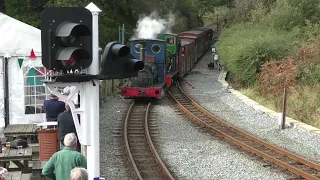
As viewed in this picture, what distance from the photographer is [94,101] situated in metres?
4.49

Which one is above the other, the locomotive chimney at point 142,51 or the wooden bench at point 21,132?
the locomotive chimney at point 142,51

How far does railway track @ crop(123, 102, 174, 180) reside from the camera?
929cm

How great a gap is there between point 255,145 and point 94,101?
780cm

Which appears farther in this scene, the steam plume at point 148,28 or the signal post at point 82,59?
the steam plume at point 148,28

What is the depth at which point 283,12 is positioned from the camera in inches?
1045

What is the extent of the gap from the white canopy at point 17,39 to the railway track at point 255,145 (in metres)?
5.36

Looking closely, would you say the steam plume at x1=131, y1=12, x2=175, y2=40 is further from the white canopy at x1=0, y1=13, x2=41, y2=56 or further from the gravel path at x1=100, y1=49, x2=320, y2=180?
the white canopy at x1=0, y1=13, x2=41, y2=56

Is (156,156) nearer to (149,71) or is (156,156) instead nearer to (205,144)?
(205,144)

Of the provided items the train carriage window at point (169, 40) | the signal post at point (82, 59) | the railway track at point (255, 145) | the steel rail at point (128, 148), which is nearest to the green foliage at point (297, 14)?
the train carriage window at point (169, 40)

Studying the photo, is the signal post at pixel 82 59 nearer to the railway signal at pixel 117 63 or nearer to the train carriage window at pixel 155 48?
the railway signal at pixel 117 63

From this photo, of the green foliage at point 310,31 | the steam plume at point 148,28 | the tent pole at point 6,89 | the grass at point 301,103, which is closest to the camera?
the tent pole at point 6,89

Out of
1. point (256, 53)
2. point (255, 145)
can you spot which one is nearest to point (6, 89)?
point (255, 145)

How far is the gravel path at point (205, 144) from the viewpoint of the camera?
9538 millimetres

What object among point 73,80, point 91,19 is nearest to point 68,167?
point 73,80
